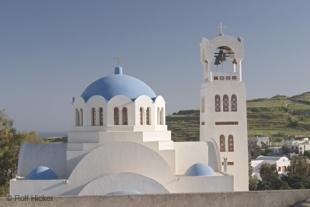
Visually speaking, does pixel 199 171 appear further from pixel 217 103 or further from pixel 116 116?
pixel 217 103

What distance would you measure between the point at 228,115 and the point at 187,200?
6556 mm

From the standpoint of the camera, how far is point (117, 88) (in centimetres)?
1534

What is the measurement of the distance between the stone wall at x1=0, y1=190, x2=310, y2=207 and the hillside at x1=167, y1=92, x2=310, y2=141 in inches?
2705

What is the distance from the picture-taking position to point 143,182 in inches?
496

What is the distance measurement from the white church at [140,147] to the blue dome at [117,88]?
0.11ft

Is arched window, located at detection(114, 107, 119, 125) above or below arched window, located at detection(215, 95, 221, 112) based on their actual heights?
below

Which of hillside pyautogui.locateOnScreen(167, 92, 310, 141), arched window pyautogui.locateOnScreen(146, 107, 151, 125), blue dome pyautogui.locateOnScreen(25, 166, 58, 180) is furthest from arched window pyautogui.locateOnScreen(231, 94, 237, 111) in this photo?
hillside pyautogui.locateOnScreen(167, 92, 310, 141)

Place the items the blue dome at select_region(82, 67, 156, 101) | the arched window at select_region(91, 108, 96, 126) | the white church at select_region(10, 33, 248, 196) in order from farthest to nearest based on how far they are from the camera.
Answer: the arched window at select_region(91, 108, 96, 126)
the blue dome at select_region(82, 67, 156, 101)
the white church at select_region(10, 33, 248, 196)

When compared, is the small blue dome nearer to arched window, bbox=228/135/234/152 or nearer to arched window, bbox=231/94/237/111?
arched window, bbox=228/135/234/152

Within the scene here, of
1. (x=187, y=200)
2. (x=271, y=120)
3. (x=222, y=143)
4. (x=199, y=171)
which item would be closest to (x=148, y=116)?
(x=199, y=171)

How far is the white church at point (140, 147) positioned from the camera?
43.4 feet

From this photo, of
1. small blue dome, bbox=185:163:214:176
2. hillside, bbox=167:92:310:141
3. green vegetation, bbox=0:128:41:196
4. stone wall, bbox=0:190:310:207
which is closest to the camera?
stone wall, bbox=0:190:310:207

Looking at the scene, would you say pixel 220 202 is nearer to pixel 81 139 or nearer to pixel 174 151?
pixel 174 151

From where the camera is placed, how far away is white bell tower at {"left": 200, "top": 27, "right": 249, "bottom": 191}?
686 inches
